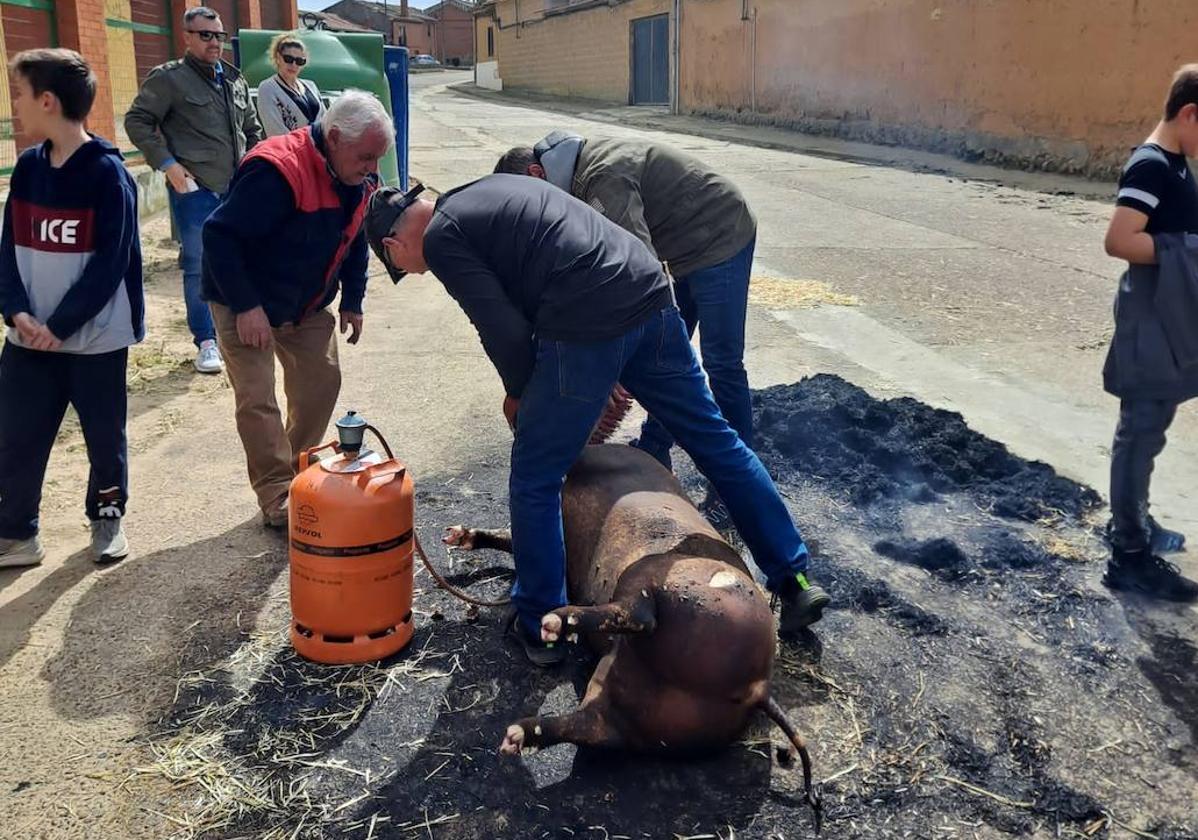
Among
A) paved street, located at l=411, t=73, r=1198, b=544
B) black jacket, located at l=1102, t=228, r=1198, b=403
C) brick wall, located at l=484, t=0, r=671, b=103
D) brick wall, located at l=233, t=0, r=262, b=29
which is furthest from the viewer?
brick wall, located at l=484, t=0, r=671, b=103

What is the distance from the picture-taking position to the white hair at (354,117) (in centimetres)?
388

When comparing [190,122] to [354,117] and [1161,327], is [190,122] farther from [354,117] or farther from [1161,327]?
[1161,327]

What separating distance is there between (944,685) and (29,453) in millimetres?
3602

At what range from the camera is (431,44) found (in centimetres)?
8125

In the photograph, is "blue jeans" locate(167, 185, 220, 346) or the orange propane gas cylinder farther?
"blue jeans" locate(167, 185, 220, 346)

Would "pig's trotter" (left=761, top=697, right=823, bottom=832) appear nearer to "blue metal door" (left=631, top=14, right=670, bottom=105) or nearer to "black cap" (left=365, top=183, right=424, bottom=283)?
"black cap" (left=365, top=183, right=424, bottom=283)

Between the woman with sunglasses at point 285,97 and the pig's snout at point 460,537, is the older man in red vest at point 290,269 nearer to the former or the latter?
the pig's snout at point 460,537

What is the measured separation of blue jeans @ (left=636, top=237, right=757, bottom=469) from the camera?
4453 millimetres

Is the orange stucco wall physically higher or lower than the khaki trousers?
higher

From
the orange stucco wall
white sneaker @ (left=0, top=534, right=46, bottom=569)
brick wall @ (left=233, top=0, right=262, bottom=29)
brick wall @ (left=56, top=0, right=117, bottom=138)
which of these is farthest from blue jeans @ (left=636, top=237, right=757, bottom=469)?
brick wall @ (left=233, top=0, right=262, bottom=29)

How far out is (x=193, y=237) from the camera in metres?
6.73

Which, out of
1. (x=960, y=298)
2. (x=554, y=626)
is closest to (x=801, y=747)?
(x=554, y=626)

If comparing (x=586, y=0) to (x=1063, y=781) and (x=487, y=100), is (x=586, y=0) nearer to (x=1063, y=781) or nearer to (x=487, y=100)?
(x=487, y=100)

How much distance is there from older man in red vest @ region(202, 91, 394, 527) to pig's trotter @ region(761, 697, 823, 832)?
8.38ft
